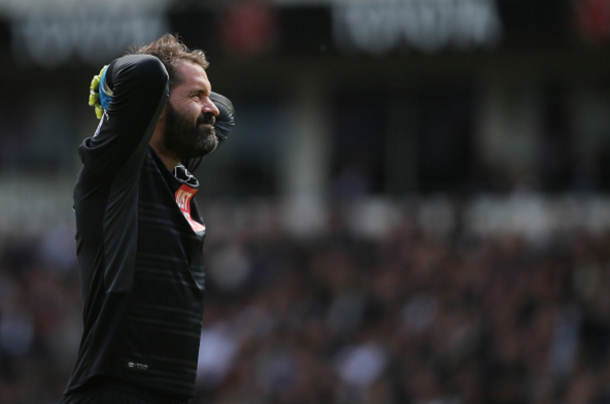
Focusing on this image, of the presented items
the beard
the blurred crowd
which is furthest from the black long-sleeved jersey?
the blurred crowd

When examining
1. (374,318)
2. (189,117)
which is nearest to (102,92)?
(189,117)

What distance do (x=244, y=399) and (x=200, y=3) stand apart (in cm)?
649

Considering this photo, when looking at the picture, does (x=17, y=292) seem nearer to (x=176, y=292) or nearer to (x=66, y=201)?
(x=66, y=201)

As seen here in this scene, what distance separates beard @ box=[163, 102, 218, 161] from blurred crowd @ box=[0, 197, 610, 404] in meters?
5.06

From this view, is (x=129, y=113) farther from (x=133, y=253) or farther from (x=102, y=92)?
(x=133, y=253)

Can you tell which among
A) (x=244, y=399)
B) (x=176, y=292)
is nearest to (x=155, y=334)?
(x=176, y=292)

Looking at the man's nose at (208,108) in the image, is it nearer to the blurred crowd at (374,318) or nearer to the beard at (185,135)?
the beard at (185,135)

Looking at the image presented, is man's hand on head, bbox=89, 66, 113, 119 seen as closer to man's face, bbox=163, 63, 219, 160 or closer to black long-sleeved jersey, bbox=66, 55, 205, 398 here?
black long-sleeved jersey, bbox=66, 55, 205, 398

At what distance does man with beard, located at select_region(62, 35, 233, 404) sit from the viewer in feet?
10.4

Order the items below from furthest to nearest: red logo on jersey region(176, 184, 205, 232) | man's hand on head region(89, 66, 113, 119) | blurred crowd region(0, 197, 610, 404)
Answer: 1. blurred crowd region(0, 197, 610, 404)
2. red logo on jersey region(176, 184, 205, 232)
3. man's hand on head region(89, 66, 113, 119)

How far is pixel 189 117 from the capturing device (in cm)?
353

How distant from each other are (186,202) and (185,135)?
0.83 ft

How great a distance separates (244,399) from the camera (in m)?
9.91

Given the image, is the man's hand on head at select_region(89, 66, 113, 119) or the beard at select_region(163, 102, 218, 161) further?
the beard at select_region(163, 102, 218, 161)
